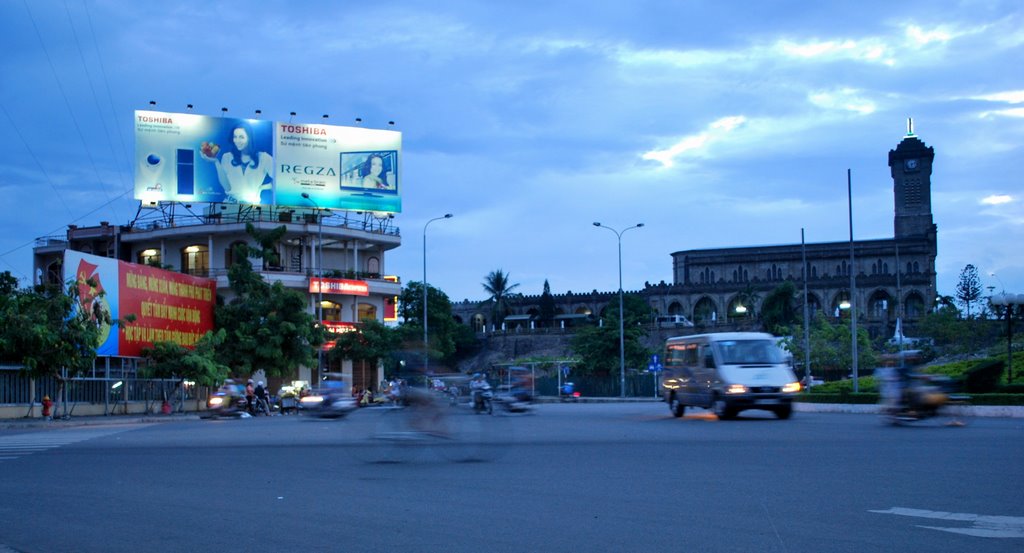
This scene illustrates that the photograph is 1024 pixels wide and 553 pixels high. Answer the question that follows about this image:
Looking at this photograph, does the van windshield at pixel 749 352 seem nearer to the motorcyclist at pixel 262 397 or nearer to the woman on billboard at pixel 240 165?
the motorcyclist at pixel 262 397

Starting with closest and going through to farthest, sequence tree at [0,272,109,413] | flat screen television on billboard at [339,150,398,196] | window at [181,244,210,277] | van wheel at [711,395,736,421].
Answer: van wheel at [711,395,736,421] → tree at [0,272,109,413] → flat screen television on billboard at [339,150,398,196] → window at [181,244,210,277]

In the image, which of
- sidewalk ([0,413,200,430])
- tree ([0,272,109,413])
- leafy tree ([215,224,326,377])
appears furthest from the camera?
leafy tree ([215,224,326,377])

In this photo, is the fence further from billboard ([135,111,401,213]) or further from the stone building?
the stone building

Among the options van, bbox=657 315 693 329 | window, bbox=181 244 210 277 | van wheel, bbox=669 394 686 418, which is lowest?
van wheel, bbox=669 394 686 418

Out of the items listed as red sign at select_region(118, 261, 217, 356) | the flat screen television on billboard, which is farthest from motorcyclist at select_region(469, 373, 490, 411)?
the flat screen television on billboard

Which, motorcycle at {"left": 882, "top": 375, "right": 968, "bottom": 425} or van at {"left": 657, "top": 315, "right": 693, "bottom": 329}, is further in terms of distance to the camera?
van at {"left": 657, "top": 315, "right": 693, "bottom": 329}

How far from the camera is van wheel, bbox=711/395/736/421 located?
75.9 feet

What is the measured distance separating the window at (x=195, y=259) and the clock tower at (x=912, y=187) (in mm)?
84720

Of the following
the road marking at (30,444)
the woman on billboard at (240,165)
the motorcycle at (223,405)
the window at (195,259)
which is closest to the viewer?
the road marking at (30,444)

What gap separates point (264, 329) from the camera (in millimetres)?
49469

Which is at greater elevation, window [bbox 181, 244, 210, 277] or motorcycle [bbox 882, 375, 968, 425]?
window [bbox 181, 244, 210, 277]

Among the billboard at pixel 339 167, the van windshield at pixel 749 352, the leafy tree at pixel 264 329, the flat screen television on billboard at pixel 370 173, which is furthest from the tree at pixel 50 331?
the flat screen television on billboard at pixel 370 173

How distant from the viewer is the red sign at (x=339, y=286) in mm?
63441

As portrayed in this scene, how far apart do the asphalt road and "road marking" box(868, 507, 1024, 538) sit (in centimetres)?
2
